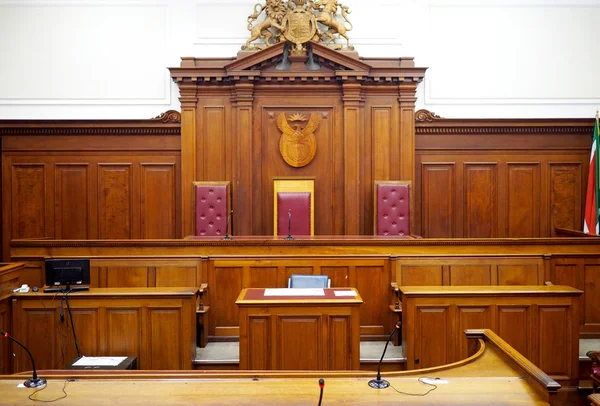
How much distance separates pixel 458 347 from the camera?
12.0 ft

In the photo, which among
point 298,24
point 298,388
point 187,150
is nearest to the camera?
point 298,388

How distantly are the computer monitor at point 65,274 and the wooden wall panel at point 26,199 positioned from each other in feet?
11.0

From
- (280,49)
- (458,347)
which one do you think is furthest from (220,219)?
(458,347)

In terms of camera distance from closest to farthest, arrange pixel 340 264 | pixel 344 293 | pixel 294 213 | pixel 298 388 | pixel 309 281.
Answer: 1. pixel 298 388
2. pixel 344 293
3. pixel 309 281
4. pixel 340 264
5. pixel 294 213

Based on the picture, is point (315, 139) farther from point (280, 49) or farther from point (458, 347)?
point (458, 347)

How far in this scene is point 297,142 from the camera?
6.50 metres

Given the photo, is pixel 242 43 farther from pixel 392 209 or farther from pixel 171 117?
pixel 392 209

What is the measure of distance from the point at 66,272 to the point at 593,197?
18.8 feet

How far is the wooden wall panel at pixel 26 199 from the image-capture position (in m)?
6.68

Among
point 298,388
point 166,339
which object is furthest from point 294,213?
point 298,388

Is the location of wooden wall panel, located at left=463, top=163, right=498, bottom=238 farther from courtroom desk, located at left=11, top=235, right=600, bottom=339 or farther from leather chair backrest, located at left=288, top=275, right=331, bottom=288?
leather chair backrest, located at left=288, top=275, right=331, bottom=288

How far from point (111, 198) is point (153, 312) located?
3498mm

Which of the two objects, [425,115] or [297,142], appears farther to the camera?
[425,115]

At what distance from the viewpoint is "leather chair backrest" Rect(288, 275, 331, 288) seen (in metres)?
3.98
